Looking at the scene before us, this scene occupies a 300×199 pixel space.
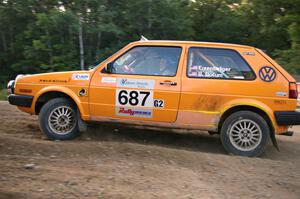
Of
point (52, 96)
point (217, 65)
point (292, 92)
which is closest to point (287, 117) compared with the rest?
point (292, 92)

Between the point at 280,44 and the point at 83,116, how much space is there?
24383 mm

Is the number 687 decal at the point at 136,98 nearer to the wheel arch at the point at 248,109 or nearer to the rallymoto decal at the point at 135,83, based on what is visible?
the rallymoto decal at the point at 135,83

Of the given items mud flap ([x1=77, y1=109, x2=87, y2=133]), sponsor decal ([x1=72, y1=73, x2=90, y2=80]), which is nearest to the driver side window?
sponsor decal ([x1=72, y1=73, x2=90, y2=80])

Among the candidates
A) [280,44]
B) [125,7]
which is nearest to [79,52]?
[125,7]

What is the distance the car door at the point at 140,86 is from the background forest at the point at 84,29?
15.2 m

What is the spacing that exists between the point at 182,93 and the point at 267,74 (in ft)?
4.55

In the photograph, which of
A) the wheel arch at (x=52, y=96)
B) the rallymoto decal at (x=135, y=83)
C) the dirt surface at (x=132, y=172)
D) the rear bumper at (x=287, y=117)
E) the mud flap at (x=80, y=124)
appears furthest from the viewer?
the mud flap at (x=80, y=124)

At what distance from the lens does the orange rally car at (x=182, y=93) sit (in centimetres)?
668

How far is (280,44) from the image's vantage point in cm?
2892

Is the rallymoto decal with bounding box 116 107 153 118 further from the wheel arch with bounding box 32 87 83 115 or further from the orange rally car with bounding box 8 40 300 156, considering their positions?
the wheel arch with bounding box 32 87 83 115

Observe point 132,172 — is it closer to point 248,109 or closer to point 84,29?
point 248,109

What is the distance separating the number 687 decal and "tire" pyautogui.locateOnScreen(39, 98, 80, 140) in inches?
34.6

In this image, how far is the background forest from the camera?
22.4 meters

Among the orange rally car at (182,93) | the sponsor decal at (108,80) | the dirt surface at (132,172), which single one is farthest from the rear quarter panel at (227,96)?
the sponsor decal at (108,80)
